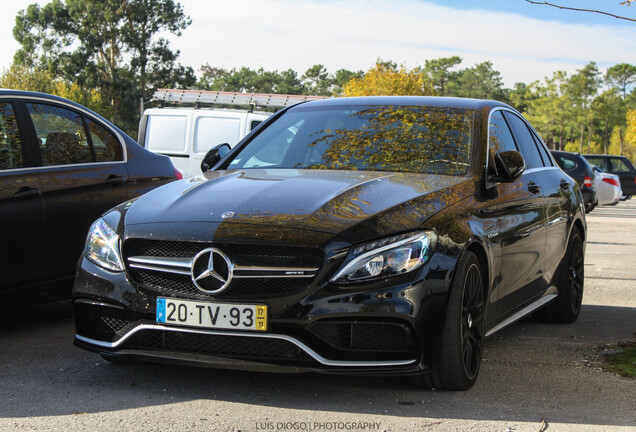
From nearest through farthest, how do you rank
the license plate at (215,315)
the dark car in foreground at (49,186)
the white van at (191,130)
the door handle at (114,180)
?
the license plate at (215,315)
the dark car in foreground at (49,186)
the door handle at (114,180)
the white van at (191,130)

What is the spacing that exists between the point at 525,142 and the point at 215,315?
328cm

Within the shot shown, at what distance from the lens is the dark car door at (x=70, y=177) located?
6062mm

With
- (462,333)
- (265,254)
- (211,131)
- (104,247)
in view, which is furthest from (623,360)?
(211,131)

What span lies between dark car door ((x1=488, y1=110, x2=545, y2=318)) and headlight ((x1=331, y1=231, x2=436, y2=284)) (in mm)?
1027

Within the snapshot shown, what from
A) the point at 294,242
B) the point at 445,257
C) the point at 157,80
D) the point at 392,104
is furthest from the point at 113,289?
the point at 157,80

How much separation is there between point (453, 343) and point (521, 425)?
0.50m

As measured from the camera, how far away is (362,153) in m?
5.37

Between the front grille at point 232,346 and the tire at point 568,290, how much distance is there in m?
3.27

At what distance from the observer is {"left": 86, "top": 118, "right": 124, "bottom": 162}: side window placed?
6.68m

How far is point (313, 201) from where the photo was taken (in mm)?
4441

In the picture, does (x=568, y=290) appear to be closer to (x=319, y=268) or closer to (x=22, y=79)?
(x=319, y=268)

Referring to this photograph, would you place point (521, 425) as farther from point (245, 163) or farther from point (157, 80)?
point (157, 80)

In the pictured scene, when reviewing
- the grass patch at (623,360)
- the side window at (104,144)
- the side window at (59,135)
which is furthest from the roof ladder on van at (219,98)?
the grass patch at (623,360)

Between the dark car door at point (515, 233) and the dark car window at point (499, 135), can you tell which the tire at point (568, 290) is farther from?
the dark car window at point (499, 135)
